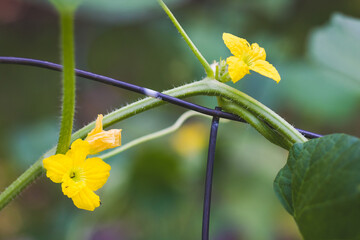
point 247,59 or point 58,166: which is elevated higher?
point 247,59

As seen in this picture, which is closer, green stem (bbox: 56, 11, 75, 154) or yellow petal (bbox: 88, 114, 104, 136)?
green stem (bbox: 56, 11, 75, 154)

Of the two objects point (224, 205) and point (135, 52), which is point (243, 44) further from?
point (135, 52)

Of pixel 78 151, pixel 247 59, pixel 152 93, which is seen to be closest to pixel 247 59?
pixel 247 59

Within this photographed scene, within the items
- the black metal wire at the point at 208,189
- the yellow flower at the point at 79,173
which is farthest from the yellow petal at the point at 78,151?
the black metal wire at the point at 208,189

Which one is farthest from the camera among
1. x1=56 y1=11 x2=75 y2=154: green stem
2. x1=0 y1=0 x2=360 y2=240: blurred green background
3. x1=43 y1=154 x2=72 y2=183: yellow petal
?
x1=0 y1=0 x2=360 y2=240: blurred green background

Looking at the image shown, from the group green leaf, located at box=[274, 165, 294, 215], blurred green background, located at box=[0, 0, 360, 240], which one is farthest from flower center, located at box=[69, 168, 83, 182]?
blurred green background, located at box=[0, 0, 360, 240]

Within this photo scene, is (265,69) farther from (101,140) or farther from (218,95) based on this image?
(101,140)

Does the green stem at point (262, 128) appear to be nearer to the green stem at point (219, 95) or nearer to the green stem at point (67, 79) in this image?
the green stem at point (219, 95)

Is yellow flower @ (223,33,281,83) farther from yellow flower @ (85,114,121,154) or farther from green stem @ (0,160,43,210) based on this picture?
green stem @ (0,160,43,210)
